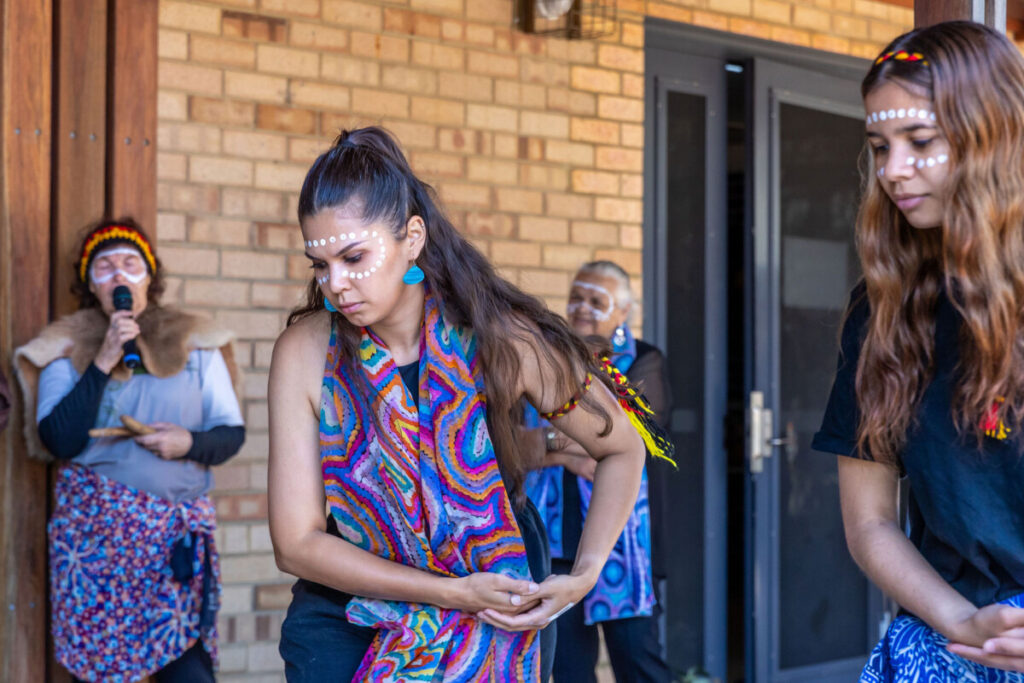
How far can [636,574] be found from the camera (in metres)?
3.98

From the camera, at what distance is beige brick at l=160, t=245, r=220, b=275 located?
405 centimetres

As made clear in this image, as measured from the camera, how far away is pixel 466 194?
4.72m

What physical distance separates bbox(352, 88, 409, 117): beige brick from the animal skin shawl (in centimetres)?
247

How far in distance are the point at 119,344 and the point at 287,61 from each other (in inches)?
49.3

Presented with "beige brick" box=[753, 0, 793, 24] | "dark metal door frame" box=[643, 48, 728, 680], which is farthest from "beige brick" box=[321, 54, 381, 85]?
"beige brick" box=[753, 0, 793, 24]

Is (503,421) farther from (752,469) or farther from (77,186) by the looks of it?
(752,469)

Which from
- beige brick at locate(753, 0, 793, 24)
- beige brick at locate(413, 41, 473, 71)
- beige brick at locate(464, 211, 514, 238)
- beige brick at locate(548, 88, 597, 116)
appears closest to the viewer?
beige brick at locate(413, 41, 473, 71)

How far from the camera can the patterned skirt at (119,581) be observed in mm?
3555

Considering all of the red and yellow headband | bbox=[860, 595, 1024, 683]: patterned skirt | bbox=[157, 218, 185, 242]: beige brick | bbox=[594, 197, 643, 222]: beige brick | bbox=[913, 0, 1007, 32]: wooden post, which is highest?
bbox=[913, 0, 1007, 32]: wooden post

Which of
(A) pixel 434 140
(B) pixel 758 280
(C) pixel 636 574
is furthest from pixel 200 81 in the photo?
(B) pixel 758 280

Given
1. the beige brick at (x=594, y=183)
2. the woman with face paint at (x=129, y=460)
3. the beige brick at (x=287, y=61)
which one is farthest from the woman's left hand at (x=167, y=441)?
the beige brick at (x=594, y=183)

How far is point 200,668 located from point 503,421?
6.48 feet

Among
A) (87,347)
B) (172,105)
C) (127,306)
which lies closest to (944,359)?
(127,306)

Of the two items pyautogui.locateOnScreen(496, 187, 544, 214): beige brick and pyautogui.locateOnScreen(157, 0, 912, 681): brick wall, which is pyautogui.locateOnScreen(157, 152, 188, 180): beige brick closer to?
pyautogui.locateOnScreen(157, 0, 912, 681): brick wall
